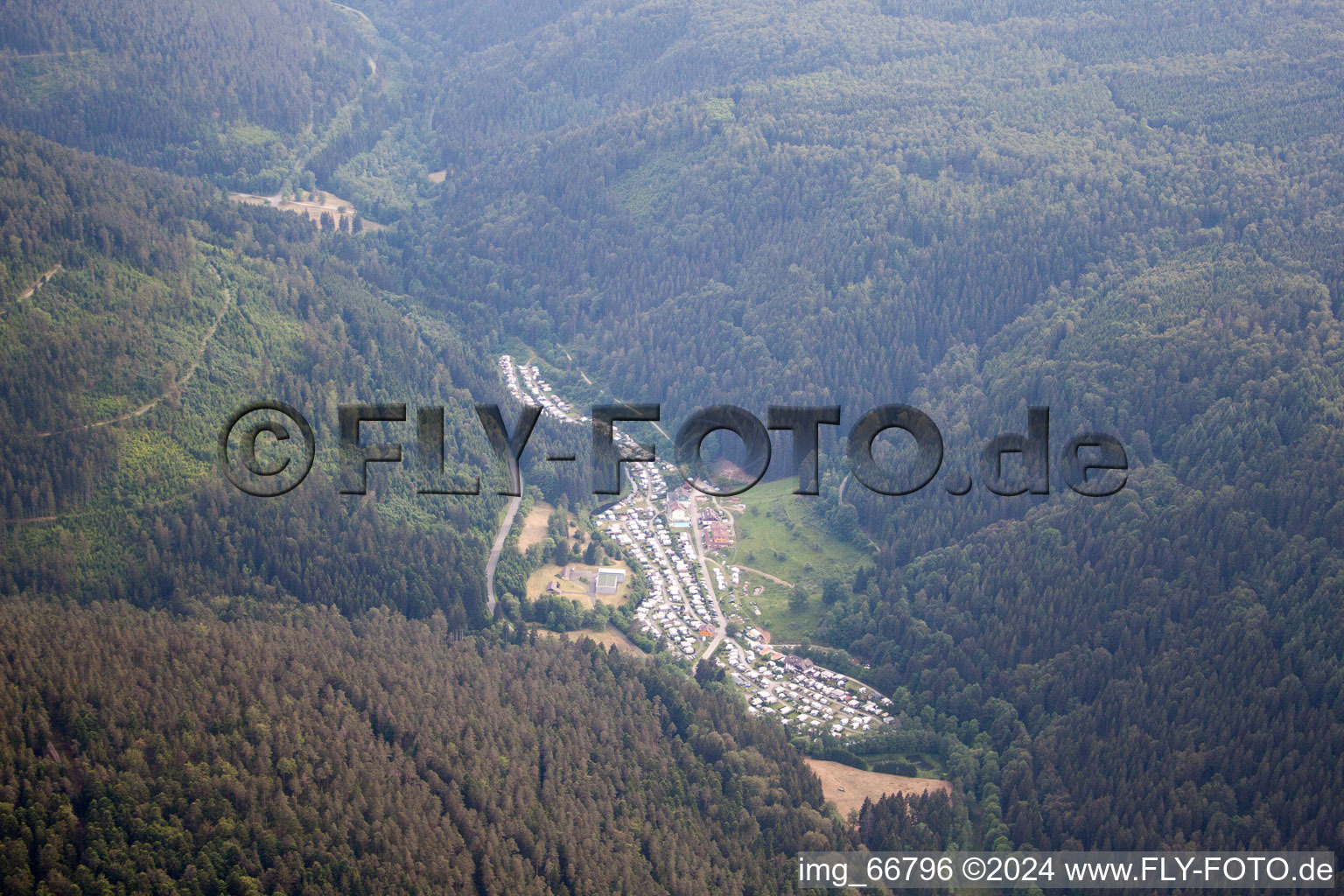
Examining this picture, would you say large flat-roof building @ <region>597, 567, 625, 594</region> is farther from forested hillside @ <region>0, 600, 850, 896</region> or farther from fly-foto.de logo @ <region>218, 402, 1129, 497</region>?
forested hillside @ <region>0, 600, 850, 896</region>

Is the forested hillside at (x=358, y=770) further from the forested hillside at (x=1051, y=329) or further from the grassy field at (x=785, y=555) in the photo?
the grassy field at (x=785, y=555)

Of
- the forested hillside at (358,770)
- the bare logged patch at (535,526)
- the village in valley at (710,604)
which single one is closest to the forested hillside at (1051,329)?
the village in valley at (710,604)

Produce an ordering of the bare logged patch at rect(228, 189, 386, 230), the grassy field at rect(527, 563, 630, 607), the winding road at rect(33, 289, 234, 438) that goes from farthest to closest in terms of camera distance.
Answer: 1. the bare logged patch at rect(228, 189, 386, 230)
2. the grassy field at rect(527, 563, 630, 607)
3. the winding road at rect(33, 289, 234, 438)

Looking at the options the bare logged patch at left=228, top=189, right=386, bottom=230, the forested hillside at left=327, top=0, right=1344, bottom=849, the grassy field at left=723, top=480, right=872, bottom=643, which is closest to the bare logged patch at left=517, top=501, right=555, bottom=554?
the grassy field at left=723, top=480, right=872, bottom=643

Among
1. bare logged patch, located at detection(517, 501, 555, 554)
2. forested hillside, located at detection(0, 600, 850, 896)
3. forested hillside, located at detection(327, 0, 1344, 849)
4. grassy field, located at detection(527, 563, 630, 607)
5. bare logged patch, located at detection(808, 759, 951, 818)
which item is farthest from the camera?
bare logged patch, located at detection(517, 501, 555, 554)

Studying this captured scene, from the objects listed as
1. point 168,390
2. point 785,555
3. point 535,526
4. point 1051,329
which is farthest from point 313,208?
point 1051,329

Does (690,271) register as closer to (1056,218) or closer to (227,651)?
(1056,218)

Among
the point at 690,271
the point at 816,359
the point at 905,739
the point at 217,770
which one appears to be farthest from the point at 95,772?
the point at 690,271
